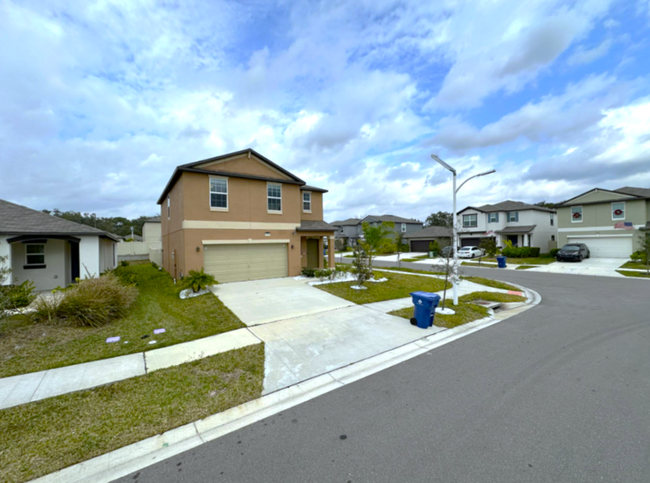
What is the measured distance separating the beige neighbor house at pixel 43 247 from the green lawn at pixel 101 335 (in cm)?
493

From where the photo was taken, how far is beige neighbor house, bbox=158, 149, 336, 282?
1372 centimetres

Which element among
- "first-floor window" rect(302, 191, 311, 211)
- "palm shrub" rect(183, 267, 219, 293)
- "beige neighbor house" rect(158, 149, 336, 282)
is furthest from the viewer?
"first-floor window" rect(302, 191, 311, 211)

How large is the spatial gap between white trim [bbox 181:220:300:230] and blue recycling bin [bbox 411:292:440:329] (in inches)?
394

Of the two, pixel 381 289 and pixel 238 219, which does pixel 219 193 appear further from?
pixel 381 289

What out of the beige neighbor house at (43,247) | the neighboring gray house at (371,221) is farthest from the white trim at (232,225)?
the neighboring gray house at (371,221)

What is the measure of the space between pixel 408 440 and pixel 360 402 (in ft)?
3.17

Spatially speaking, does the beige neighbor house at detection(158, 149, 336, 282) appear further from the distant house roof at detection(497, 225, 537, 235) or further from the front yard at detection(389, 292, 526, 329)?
the distant house roof at detection(497, 225, 537, 235)

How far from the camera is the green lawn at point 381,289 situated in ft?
36.7

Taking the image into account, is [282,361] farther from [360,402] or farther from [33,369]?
[33,369]

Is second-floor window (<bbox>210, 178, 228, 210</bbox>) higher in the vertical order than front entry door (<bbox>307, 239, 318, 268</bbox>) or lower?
higher

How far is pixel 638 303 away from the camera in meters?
10.5

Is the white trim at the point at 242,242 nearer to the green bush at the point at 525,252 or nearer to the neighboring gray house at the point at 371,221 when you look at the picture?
the green bush at the point at 525,252

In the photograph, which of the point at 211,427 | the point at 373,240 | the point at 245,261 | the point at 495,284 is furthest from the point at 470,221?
the point at 211,427

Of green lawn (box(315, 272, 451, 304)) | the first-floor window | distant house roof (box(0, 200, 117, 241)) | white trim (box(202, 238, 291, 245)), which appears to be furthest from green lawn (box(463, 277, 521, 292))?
distant house roof (box(0, 200, 117, 241))
